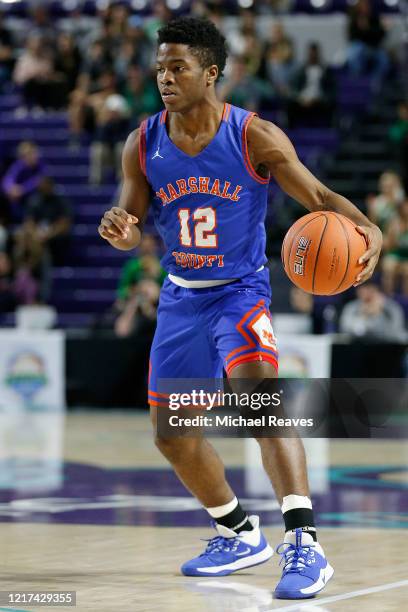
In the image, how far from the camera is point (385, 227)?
1423cm

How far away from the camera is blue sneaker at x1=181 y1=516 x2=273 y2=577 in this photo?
5.42 m

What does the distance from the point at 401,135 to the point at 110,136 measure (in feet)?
13.0

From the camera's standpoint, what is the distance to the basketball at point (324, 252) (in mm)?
5000

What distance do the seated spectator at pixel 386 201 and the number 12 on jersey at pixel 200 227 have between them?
29.7ft

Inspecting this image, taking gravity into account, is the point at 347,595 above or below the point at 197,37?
below

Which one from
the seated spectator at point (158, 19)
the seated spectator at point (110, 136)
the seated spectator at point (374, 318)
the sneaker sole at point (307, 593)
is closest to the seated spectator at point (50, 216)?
the seated spectator at point (110, 136)

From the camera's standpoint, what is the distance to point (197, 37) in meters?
5.30

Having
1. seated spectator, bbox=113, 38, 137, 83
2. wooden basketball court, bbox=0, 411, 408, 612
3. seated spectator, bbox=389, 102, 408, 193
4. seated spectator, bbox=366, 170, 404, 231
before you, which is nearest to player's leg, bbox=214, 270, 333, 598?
wooden basketball court, bbox=0, 411, 408, 612

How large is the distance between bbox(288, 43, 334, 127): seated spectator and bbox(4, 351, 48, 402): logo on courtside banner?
5628mm

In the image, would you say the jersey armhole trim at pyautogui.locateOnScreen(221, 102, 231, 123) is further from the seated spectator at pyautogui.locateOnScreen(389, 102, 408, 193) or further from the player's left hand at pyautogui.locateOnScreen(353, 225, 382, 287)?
the seated spectator at pyautogui.locateOnScreen(389, 102, 408, 193)

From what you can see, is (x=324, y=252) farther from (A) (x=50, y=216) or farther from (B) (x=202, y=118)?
(A) (x=50, y=216)

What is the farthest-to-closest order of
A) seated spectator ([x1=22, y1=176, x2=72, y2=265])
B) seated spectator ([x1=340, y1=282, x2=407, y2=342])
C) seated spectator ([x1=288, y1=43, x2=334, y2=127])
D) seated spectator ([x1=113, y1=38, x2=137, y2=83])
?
seated spectator ([x1=113, y1=38, x2=137, y2=83]) → seated spectator ([x1=288, y1=43, x2=334, y2=127]) → seated spectator ([x1=22, y1=176, x2=72, y2=265]) → seated spectator ([x1=340, y1=282, x2=407, y2=342])

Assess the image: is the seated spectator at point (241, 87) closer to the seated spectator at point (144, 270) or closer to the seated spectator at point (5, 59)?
the seated spectator at point (144, 270)

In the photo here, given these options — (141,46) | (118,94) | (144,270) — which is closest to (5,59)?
(141,46)
